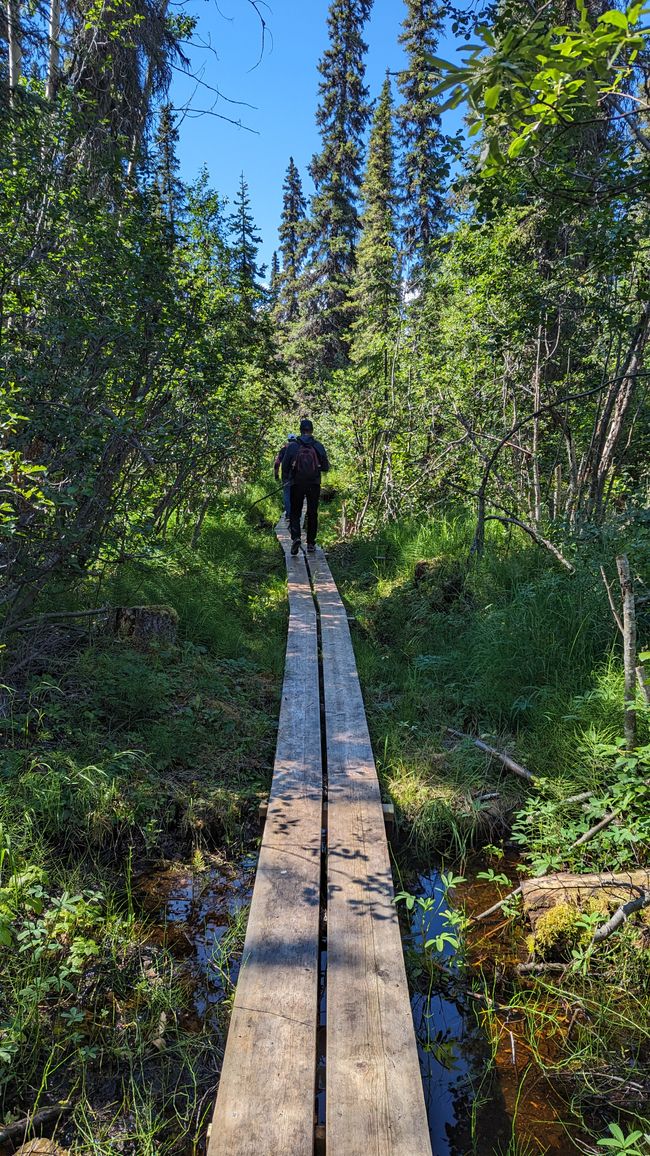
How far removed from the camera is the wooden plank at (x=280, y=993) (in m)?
1.91

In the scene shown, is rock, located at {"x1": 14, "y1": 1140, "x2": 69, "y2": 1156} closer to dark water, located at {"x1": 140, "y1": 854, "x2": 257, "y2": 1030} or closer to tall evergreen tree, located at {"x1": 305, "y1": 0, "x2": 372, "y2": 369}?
dark water, located at {"x1": 140, "y1": 854, "x2": 257, "y2": 1030}

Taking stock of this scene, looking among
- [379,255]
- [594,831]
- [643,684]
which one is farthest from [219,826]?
[379,255]

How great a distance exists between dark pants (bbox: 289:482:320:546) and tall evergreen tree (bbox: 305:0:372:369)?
47.4 feet

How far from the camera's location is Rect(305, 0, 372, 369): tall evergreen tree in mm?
23141

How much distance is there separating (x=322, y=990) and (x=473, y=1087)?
28.3 inches

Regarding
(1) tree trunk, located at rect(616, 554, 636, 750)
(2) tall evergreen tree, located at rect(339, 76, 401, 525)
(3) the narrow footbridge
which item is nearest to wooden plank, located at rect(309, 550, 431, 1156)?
(3) the narrow footbridge

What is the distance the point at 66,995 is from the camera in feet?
8.44

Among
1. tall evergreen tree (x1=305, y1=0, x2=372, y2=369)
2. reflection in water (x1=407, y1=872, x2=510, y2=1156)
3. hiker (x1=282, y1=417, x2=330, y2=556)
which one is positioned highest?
tall evergreen tree (x1=305, y1=0, x2=372, y2=369)

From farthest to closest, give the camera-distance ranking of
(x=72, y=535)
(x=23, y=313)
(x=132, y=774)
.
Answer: (x=23, y=313), (x=72, y=535), (x=132, y=774)

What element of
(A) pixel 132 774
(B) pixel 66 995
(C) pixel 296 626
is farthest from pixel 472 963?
(C) pixel 296 626

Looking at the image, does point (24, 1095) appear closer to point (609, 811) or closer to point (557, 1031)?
point (557, 1031)

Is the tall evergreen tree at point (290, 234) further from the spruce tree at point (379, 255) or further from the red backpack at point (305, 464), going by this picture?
the red backpack at point (305, 464)

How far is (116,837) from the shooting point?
11.8 feet

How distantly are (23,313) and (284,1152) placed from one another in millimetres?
5429
